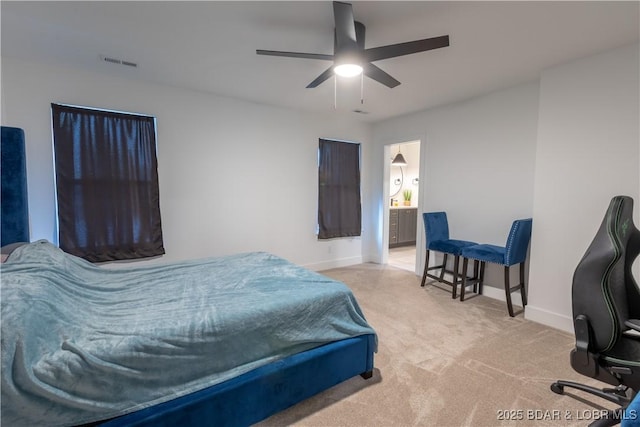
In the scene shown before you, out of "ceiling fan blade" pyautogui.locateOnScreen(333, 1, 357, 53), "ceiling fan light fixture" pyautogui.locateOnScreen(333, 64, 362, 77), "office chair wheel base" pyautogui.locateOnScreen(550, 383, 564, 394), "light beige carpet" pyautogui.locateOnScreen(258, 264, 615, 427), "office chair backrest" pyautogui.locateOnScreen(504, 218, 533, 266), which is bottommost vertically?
"light beige carpet" pyautogui.locateOnScreen(258, 264, 615, 427)

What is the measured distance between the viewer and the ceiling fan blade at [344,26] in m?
1.76

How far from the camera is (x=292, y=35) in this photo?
7.37ft

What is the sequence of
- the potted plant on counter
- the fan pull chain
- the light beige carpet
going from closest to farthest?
the light beige carpet → the fan pull chain → the potted plant on counter

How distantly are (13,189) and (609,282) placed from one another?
4.10 metres

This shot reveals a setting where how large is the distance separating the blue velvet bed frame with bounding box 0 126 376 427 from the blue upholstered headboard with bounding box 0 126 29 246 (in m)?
2.14

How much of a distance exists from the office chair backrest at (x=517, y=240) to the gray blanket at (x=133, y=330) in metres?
1.90

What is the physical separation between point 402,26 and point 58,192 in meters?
3.40

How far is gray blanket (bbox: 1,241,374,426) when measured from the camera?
3.73ft

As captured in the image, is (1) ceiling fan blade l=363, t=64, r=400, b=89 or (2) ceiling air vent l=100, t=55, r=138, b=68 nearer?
(1) ceiling fan blade l=363, t=64, r=400, b=89

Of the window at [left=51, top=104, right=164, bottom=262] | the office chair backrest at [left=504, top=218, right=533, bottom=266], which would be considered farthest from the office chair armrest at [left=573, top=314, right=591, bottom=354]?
the window at [left=51, top=104, right=164, bottom=262]

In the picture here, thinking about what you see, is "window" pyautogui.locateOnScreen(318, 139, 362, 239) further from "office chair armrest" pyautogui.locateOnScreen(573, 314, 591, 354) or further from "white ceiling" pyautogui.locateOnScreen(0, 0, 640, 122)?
"office chair armrest" pyautogui.locateOnScreen(573, 314, 591, 354)

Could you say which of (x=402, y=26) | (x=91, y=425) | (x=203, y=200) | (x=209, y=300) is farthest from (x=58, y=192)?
(x=402, y=26)

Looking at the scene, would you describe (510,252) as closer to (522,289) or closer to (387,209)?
(522,289)

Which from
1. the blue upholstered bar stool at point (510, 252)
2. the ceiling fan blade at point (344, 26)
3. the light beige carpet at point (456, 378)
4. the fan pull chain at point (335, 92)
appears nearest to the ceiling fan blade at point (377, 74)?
the ceiling fan blade at point (344, 26)
